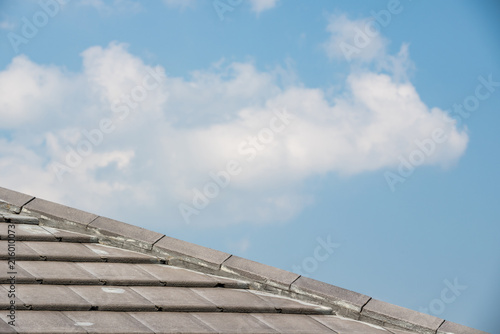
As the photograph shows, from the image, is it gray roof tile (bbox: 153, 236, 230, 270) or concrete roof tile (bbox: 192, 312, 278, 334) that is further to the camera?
gray roof tile (bbox: 153, 236, 230, 270)

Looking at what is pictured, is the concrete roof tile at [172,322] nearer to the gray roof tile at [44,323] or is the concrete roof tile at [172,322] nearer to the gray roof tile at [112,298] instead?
the gray roof tile at [112,298]

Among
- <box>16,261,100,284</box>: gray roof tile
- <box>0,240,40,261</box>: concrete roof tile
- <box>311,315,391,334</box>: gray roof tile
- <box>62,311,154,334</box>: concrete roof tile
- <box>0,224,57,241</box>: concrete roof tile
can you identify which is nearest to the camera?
<box>62,311,154,334</box>: concrete roof tile

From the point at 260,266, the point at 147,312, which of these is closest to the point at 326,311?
the point at 260,266

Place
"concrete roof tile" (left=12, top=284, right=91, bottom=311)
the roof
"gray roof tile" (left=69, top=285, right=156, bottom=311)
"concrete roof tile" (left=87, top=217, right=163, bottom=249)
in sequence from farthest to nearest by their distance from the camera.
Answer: "concrete roof tile" (left=87, top=217, right=163, bottom=249) → "gray roof tile" (left=69, top=285, right=156, bottom=311) → the roof → "concrete roof tile" (left=12, top=284, right=91, bottom=311)

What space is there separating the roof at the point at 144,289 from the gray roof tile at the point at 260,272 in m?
0.01

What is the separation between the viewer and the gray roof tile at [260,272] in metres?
10.5

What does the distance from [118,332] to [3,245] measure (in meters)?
2.79

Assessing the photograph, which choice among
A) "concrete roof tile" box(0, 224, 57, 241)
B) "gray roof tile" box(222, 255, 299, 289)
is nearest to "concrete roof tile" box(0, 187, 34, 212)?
"concrete roof tile" box(0, 224, 57, 241)

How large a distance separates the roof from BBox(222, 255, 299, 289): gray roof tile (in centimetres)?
1

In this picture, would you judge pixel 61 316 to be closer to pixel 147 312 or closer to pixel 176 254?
pixel 147 312

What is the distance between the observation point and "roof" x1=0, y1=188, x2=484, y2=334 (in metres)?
8.35

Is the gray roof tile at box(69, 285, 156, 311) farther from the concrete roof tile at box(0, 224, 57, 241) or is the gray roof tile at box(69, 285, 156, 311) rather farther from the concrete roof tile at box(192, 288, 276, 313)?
the concrete roof tile at box(0, 224, 57, 241)

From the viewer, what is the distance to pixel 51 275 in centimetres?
914

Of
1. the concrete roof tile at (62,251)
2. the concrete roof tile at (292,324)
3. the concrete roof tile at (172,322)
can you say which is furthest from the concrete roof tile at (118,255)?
the concrete roof tile at (292,324)
